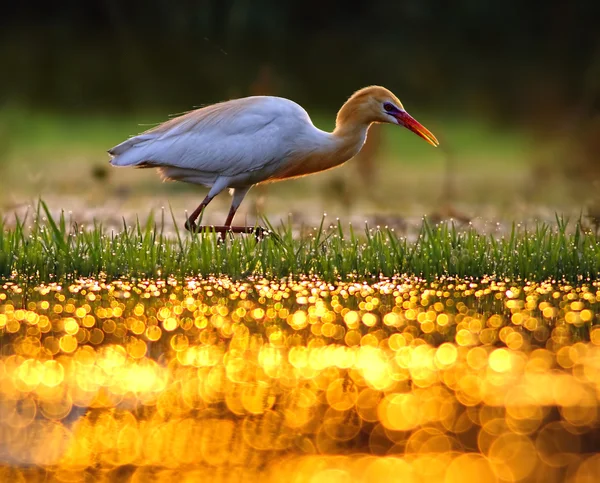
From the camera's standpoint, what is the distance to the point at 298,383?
4.78 meters

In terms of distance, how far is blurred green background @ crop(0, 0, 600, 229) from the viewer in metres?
17.0

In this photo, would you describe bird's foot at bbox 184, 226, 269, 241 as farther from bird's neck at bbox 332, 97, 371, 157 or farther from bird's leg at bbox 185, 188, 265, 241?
bird's neck at bbox 332, 97, 371, 157

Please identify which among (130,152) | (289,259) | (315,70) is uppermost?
(315,70)

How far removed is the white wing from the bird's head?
298 millimetres

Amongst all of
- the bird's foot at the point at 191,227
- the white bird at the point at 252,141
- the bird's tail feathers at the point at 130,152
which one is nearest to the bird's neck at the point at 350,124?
the white bird at the point at 252,141

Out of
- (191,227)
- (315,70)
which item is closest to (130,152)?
(191,227)

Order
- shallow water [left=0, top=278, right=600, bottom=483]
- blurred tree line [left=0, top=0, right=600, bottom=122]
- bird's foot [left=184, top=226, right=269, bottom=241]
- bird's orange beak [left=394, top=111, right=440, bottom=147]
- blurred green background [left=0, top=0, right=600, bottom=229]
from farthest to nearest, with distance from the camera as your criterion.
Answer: blurred tree line [left=0, top=0, right=600, bottom=122] < blurred green background [left=0, top=0, right=600, bottom=229] < bird's orange beak [left=394, top=111, right=440, bottom=147] < bird's foot [left=184, top=226, right=269, bottom=241] < shallow water [left=0, top=278, right=600, bottom=483]

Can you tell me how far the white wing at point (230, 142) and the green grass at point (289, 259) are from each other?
666 mm

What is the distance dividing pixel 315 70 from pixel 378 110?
16963 mm

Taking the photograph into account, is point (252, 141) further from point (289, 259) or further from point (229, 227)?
point (289, 259)

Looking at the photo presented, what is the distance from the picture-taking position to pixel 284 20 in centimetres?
2438

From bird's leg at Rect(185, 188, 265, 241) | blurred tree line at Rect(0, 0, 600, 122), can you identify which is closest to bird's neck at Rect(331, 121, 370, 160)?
bird's leg at Rect(185, 188, 265, 241)

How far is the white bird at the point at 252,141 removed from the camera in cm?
795

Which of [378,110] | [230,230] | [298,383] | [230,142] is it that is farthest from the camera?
[378,110]
